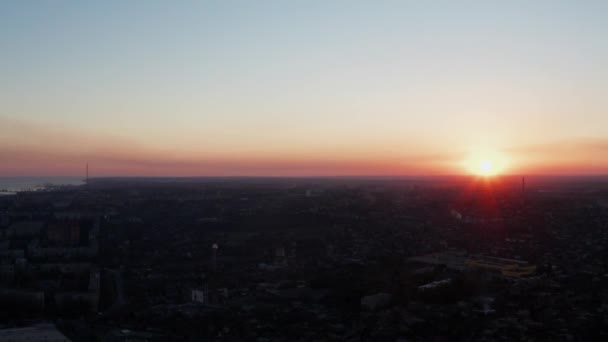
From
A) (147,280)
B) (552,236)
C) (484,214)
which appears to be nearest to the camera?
(147,280)

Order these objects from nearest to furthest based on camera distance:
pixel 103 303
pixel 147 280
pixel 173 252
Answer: pixel 103 303
pixel 147 280
pixel 173 252

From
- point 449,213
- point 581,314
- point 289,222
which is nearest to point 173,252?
point 289,222

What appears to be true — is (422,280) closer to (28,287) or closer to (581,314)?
(581,314)

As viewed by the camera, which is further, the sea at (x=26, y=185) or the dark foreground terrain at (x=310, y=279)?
the sea at (x=26, y=185)

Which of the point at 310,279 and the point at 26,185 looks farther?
the point at 26,185

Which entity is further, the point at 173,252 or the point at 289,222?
the point at 289,222

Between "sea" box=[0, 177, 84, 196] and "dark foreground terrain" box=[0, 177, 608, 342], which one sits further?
"sea" box=[0, 177, 84, 196]
